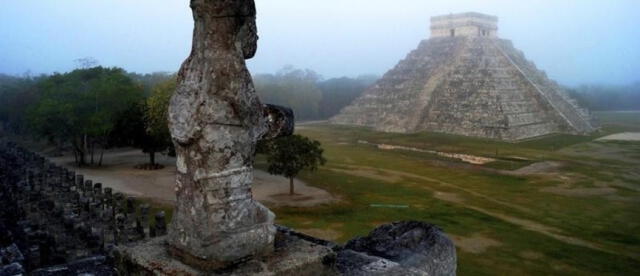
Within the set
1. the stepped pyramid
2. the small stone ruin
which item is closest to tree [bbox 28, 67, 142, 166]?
the stepped pyramid

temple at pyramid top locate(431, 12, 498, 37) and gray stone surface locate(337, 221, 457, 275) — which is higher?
temple at pyramid top locate(431, 12, 498, 37)

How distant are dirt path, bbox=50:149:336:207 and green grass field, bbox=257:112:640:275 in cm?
86

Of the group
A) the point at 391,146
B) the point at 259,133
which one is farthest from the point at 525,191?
the point at 259,133

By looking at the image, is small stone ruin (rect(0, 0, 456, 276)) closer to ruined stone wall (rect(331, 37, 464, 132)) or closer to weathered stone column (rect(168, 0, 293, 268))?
weathered stone column (rect(168, 0, 293, 268))

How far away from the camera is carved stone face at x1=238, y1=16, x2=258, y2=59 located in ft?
8.55

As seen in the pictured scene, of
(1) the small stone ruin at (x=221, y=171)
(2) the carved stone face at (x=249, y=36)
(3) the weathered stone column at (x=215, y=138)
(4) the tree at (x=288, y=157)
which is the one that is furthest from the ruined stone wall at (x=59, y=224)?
(4) the tree at (x=288, y=157)

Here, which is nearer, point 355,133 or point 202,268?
point 202,268

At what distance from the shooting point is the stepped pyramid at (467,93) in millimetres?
41781

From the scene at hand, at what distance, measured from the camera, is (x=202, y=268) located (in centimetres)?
252

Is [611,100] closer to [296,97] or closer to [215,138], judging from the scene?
[296,97]

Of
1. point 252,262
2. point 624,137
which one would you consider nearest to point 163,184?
point 252,262

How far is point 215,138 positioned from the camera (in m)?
2.52

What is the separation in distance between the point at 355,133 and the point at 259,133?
4180 centimetres

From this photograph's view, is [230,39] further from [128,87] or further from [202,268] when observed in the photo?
[128,87]
